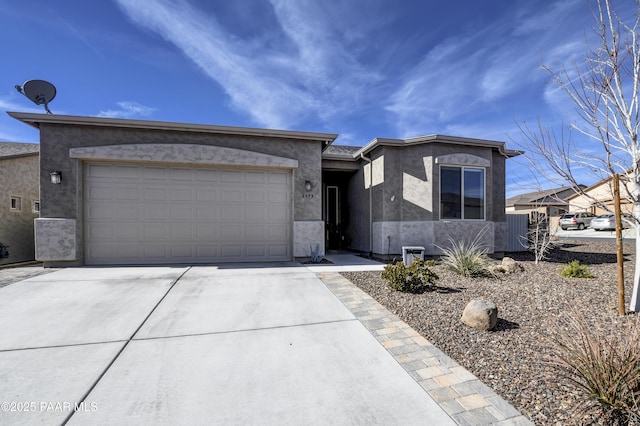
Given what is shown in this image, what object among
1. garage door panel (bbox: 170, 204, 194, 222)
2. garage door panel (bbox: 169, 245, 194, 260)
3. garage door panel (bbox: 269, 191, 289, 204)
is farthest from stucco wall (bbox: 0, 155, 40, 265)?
garage door panel (bbox: 269, 191, 289, 204)

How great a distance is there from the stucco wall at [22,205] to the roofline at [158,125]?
155 inches

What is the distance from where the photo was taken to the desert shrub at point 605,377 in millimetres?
1854

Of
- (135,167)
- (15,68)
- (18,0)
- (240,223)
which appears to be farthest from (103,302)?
(15,68)

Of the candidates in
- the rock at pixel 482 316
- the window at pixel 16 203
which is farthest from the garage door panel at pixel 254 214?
the window at pixel 16 203

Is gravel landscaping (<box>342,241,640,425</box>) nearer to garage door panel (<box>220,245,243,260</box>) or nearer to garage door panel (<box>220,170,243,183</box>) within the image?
garage door panel (<box>220,245,243,260</box>)

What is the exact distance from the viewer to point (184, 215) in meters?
7.96

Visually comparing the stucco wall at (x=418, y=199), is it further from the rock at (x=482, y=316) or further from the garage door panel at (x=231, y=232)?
the rock at (x=482, y=316)

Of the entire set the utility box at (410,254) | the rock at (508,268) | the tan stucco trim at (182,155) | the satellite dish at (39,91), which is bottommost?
the rock at (508,268)

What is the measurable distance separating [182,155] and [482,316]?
8009 mm

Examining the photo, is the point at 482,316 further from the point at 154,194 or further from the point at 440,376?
the point at 154,194

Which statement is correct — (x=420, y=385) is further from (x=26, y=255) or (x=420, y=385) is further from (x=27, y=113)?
(x=26, y=255)

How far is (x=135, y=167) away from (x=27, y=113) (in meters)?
2.66

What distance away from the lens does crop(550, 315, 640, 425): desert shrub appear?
6.08 ft

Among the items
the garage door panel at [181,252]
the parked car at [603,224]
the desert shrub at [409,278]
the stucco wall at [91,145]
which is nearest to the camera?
the desert shrub at [409,278]
